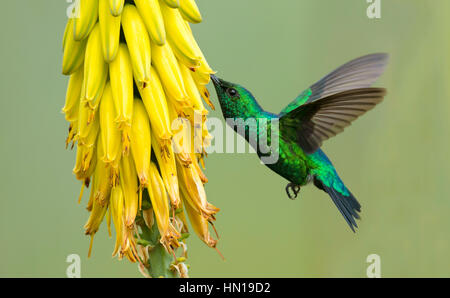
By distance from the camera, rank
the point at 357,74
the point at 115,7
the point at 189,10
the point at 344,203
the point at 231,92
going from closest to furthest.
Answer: the point at 115,7, the point at 189,10, the point at 231,92, the point at 357,74, the point at 344,203

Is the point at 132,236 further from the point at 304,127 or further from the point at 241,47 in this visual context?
the point at 241,47

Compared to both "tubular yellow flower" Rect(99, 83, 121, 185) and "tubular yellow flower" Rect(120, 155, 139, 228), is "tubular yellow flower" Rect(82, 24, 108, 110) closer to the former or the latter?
"tubular yellow flower" Rect(99, 83, 121, 185)

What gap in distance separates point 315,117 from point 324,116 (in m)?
0.04

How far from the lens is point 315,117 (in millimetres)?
2084

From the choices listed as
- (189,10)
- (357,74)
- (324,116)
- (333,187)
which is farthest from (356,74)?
(189,10)

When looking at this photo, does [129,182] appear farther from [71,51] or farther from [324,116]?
[324,116]

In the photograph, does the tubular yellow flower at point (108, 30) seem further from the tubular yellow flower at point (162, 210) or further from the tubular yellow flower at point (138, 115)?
the tubular yellow flower at point (162, 210)

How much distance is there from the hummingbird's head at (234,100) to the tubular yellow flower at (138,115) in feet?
1.71

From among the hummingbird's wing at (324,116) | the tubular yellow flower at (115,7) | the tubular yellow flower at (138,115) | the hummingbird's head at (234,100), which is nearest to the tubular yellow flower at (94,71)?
the tubular yellow flower at (138,115)

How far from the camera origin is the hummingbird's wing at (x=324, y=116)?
1831 millimetres

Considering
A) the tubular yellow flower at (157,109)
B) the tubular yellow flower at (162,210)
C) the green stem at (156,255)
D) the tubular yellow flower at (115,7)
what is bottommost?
the green stem at (156,255)

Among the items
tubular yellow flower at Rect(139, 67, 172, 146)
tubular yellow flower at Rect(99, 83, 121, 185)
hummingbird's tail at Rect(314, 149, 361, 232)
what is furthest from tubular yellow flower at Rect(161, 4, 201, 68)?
hummingbird's tail at Rect(314, 149, 361, 232)

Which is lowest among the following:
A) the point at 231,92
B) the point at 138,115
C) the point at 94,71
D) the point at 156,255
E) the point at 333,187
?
the point at 156,255

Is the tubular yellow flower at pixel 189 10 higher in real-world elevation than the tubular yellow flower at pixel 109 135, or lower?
higher
